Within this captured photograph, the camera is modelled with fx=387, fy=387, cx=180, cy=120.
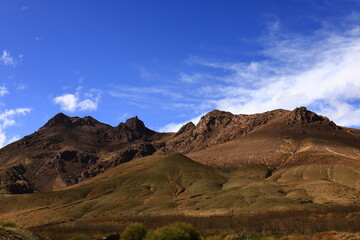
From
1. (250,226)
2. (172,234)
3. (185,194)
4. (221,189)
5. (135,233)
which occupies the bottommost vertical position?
(250,226)

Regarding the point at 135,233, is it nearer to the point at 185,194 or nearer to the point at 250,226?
the point at 250,226

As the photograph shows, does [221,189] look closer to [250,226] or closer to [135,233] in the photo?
[250,226]

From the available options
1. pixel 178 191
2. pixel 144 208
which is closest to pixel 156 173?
pixel 178 191

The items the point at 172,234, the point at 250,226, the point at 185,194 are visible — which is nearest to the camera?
the point at 172,234

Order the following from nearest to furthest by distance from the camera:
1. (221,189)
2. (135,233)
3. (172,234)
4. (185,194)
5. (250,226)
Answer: (172,234)
(135,233)
(250,226)
(185,194)
(221,189)

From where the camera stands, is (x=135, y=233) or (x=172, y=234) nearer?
(x=172, y=234)

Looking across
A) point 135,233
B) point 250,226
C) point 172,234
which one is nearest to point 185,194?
point 250,226

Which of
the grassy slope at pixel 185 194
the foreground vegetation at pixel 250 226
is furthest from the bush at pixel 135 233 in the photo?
the grassy slope at pixel 185 194

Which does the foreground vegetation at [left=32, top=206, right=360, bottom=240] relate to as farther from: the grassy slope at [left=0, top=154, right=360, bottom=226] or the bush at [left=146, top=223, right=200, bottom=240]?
the grassy slope at [left=0, top=154, right=360, bottom=226]

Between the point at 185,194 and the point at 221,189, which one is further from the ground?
the point at 221,189

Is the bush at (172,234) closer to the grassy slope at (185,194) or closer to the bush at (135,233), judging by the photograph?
the bush at (135,233)

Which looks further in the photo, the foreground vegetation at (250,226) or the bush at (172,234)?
the foreground vegetation at (250,226)

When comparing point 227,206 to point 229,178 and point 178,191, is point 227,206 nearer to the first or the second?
point 178,191

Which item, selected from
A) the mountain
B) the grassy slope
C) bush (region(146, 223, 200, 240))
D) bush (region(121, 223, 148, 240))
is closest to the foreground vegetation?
bush (region(121, 223, 148, 240))
